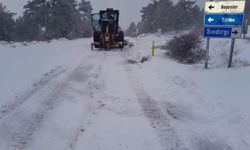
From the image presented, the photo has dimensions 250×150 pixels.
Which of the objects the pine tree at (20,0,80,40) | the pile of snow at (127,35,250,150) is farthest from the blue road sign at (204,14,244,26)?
the pine tree at (20,0,80,40)

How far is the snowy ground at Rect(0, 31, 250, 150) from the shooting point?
441 centimetres

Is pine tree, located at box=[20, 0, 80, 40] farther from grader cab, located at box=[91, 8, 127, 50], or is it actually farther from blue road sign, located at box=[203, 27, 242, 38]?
blue road sign, located at box=[203, 27, 242, 38]

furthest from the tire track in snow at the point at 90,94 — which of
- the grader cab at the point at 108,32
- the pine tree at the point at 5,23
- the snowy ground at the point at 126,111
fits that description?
the pine tree at the point at 5,23

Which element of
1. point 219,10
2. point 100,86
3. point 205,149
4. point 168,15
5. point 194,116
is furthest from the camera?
point 168,15

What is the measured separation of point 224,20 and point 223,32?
486mm

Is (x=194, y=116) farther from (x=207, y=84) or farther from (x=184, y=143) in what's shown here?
(x=207, y=84)

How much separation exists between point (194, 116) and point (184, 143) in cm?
150

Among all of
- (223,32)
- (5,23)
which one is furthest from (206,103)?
(5,23)

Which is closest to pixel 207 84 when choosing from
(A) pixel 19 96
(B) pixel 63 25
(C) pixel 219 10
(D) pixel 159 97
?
(D) pixel 159 97

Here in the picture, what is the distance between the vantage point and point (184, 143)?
14.4 ft

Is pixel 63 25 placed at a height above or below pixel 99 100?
above

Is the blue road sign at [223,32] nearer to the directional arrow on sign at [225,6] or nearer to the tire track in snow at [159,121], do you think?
the directional arrow on sign at [225,6]

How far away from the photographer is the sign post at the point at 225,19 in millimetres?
9297

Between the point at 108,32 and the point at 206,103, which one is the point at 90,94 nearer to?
the point at 206,103
